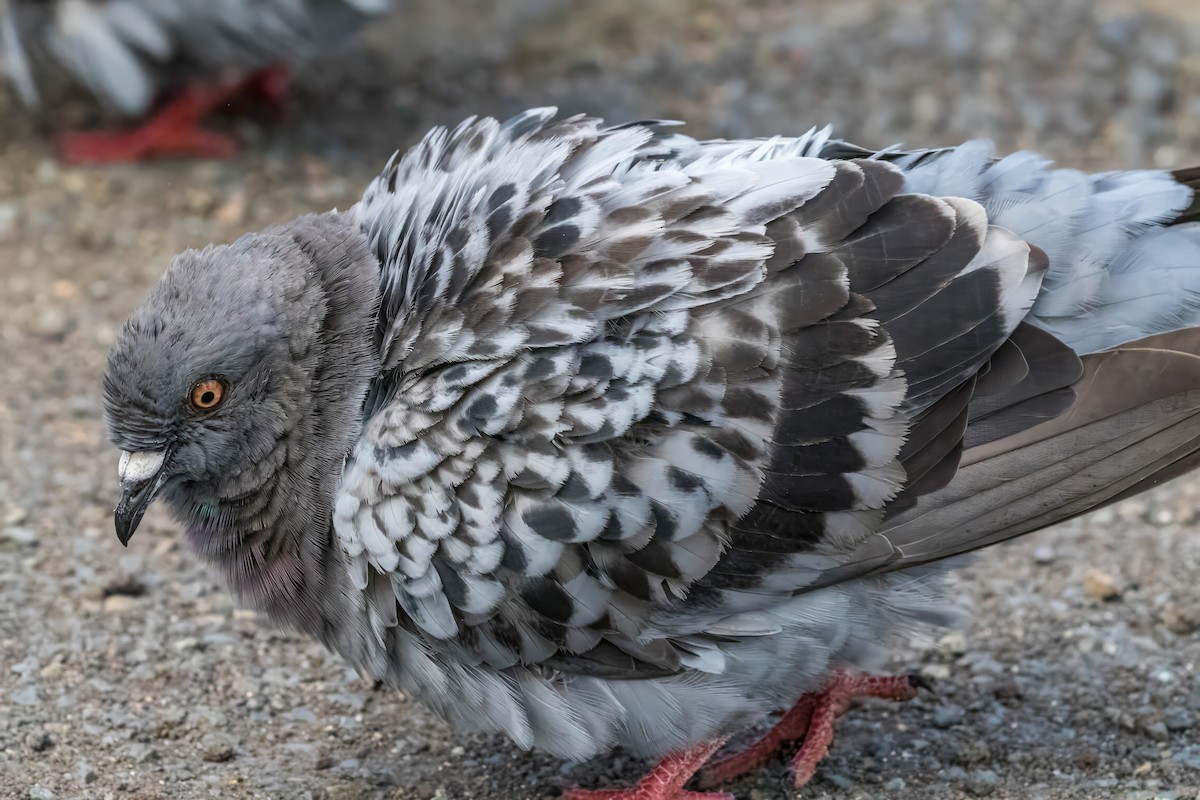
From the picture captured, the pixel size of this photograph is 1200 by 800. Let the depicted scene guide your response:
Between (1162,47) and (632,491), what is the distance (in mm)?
8114

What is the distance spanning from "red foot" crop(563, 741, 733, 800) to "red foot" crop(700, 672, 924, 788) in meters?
0.27

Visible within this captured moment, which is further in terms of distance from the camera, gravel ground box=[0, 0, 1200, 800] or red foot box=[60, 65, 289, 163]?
red foot box=[60, 65, 289, 163]

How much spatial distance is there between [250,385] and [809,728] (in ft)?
8.07

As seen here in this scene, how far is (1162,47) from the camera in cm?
1087

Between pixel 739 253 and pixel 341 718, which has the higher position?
pixel 739 253

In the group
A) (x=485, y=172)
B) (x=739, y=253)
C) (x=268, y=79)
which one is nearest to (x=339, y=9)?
(x=268, y=79)

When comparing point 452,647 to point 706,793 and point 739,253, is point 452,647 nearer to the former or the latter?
point 706,793

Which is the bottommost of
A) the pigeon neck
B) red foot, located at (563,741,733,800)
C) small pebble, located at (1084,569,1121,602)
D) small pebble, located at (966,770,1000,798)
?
small pebble, located at (1084,569,1121,602)

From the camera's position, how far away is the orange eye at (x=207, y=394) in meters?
4.88

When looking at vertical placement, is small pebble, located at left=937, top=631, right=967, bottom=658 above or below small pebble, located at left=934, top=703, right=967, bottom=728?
below

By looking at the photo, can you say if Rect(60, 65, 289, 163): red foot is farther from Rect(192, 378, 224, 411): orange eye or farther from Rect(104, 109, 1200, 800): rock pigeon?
Rect(192, 378, 224, 411): orange eye

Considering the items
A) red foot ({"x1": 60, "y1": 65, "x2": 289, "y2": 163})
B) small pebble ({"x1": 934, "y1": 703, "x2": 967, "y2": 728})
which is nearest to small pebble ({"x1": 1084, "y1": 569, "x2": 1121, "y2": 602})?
small pebble ({"x1": 934, "y1": 703, "x2": 967, "y2": 728})

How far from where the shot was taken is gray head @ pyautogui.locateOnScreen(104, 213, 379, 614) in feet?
15.9

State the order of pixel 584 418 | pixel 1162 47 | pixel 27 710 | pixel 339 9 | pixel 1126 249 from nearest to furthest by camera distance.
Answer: pixel 584 418, pixel 1126 249, pixel 27 710, pixel 339 9, pixel 1162 47
